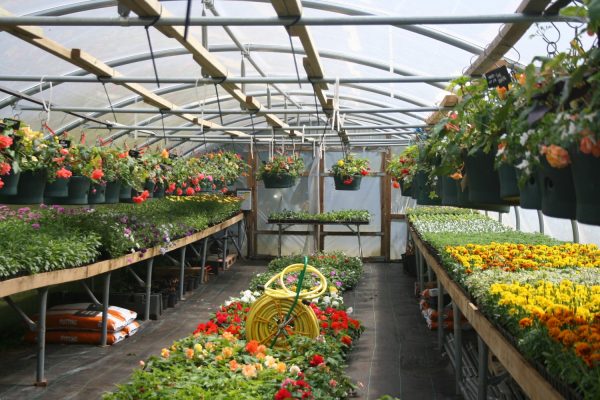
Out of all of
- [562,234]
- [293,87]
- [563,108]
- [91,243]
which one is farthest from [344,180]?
[563,108]

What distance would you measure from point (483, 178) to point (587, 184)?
39.1 inches

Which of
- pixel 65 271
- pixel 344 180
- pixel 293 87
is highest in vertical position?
pixel 293 87

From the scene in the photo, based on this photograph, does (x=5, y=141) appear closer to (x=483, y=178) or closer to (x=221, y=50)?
(x=483, y=178)

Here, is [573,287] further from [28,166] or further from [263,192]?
[263,192]

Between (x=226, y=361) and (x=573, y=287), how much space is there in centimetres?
202

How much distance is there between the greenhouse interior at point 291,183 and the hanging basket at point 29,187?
11mm

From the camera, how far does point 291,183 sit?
10164 millimetres

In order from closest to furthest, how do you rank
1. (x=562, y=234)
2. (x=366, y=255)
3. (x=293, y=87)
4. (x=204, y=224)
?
(x=562, y=234)
(x=293, y=87)
(x=204, y=224)
(x=366, y=255)

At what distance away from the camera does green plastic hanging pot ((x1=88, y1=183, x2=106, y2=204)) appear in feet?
18.7

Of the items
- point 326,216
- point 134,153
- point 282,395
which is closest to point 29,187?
point 134,153

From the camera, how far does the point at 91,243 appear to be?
6.02 m

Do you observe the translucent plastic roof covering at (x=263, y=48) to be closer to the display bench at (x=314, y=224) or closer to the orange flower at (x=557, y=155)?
the orange flower at (x=557, y=155)

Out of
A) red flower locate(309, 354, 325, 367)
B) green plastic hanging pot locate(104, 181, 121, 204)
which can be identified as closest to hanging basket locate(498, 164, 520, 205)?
red flower locate(309, 354, 325, 367)

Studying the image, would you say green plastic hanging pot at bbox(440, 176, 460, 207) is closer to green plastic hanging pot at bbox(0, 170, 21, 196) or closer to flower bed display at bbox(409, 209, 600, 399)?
flower bed display at bbox(409, 209, 600, 399)
